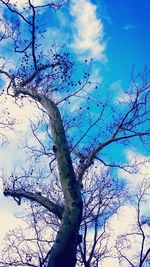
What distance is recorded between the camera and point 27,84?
27.3ft

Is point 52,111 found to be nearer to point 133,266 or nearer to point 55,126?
point 55,126

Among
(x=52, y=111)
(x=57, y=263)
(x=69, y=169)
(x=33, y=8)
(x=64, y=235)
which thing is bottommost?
(x=57, y=263)

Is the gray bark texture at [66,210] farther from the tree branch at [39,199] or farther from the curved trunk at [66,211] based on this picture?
the tree branch at [39,199]

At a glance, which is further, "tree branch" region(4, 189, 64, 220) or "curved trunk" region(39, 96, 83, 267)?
"tree branch" region(4, 189, 64, 220)

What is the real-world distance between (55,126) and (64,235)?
2.24 metres

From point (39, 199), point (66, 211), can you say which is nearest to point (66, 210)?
point (66, 211)

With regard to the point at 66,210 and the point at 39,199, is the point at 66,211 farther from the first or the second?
the point at 39,199

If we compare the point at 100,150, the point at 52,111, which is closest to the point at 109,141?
the point at 100,150

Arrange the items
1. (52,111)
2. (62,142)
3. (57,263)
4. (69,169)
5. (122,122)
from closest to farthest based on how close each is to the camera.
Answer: (57,263), (69,169), (62,142), (52,111), (122,122)

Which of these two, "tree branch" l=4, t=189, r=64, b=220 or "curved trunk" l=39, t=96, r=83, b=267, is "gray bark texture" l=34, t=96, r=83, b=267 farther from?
"tree branch" l=4, t=189, r=64, b=220

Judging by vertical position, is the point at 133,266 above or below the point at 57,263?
above

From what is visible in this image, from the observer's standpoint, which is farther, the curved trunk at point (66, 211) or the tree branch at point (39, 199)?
the tree branch at point (39, 199)

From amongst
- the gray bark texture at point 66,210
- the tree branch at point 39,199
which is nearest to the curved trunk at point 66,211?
the gray bark texture at point 66,210

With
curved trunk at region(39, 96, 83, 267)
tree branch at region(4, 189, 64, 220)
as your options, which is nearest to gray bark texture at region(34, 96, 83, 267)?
curved trunk at region(39, 96, 83, 267)
